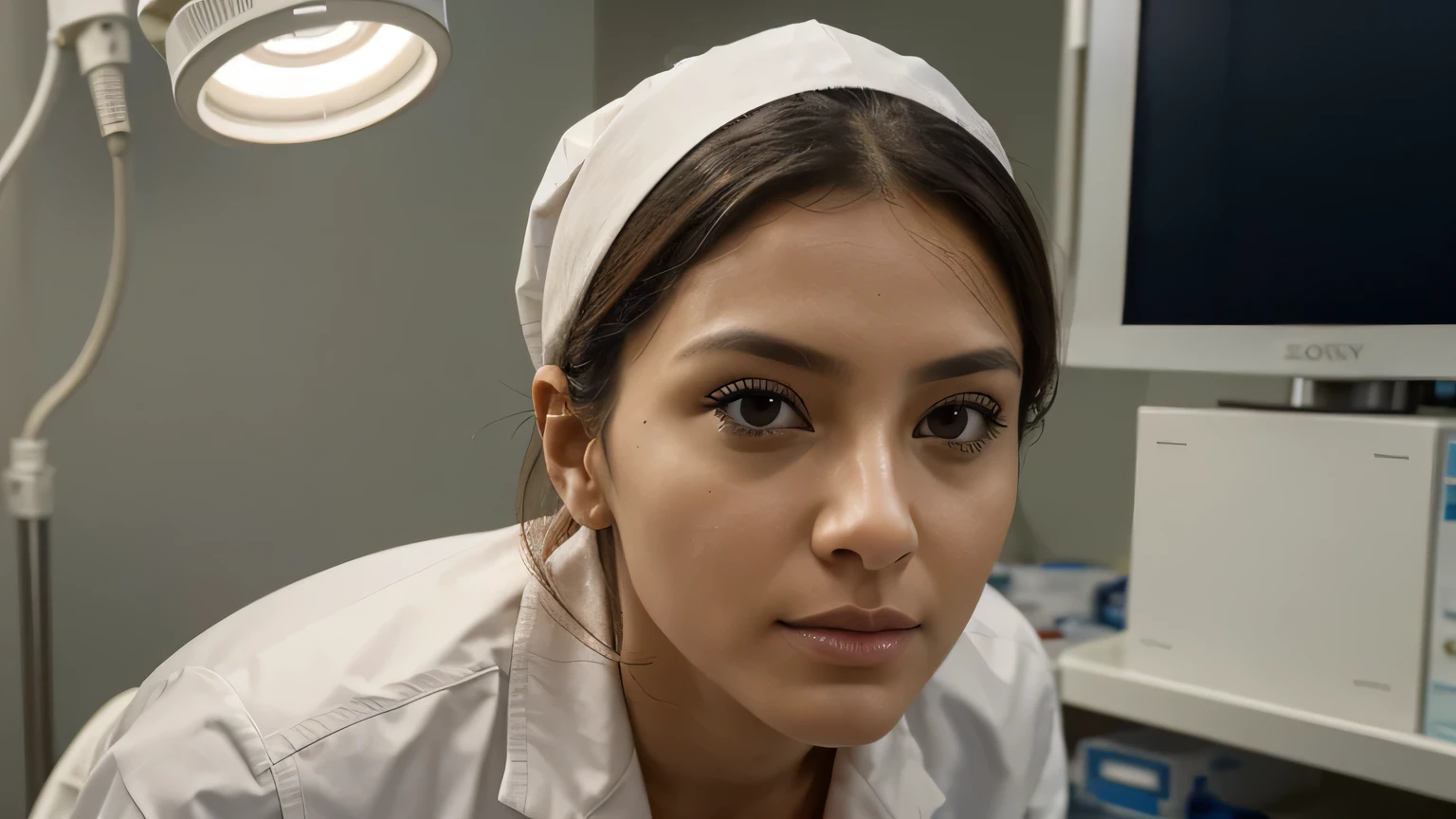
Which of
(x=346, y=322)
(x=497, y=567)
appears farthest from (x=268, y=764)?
(x=346, y=322)

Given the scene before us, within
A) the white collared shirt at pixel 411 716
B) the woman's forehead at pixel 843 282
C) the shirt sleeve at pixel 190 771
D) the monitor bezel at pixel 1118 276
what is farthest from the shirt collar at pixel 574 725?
the monitor bezel at pixel 1118 276

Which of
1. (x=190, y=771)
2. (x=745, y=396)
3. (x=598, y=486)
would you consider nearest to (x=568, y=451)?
(x=598, y=486)

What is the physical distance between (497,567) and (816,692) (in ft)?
1.09

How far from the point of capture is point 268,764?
620mm

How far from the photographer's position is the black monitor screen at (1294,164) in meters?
→ 0.86

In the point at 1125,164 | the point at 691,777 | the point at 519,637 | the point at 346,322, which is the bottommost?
the point at 691,777

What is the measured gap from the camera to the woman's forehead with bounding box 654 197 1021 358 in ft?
1.75

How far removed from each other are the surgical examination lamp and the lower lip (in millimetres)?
427

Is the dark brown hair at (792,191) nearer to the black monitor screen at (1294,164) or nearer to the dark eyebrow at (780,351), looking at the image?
the dark eyebrow at (780,351)

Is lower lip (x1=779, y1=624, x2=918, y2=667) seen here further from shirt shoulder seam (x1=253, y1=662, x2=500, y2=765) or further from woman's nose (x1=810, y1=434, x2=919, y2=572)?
shirt shoulder seam (x1=253, y1=662, x2=500, y2=765)

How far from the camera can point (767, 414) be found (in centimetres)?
56

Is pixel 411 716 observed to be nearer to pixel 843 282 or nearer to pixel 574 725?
pixel 574 725

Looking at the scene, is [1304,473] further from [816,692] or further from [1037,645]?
[816,692]

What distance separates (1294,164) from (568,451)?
697mm
